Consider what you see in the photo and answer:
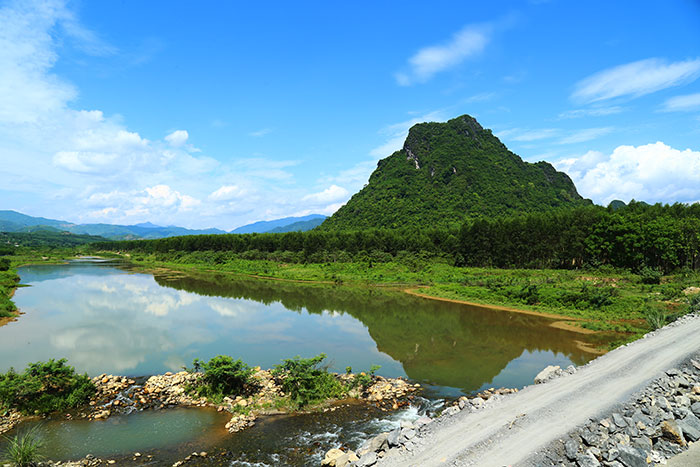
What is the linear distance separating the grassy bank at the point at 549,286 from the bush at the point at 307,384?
19.3 m

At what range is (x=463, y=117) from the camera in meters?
141

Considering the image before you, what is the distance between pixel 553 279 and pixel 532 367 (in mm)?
27457

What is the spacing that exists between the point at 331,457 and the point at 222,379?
273 inches

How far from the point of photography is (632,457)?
8.16m

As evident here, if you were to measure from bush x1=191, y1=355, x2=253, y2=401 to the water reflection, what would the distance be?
4.40m

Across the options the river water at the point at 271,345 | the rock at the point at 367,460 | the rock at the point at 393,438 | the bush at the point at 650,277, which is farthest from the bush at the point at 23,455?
the bush at the point at 650,277

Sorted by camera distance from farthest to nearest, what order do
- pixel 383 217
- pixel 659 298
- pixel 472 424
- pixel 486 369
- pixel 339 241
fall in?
pixel 383 217 → pixel 339 241 → pixel 659 298 → pixel 486 369 → pixel 472 424

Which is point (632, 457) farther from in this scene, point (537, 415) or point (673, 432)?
point (537, 415)

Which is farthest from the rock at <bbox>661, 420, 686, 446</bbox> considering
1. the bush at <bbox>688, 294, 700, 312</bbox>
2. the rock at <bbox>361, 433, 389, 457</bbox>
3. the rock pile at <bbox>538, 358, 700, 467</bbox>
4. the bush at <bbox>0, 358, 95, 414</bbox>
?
the bush at <bbox>688, 294, 700, 312</bbox>

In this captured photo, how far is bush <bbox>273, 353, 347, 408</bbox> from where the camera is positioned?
47.4 feet

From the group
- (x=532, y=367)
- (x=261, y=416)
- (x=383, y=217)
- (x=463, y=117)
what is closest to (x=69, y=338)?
(x=261, y=416)

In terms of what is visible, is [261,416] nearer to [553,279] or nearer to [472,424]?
[472,424]

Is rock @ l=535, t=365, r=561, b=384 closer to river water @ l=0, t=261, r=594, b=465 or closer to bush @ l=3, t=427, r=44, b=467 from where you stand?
river water @ l=0, t=261, r=594, b=465

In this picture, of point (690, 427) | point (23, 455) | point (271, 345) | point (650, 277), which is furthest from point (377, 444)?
point (650, 277)
